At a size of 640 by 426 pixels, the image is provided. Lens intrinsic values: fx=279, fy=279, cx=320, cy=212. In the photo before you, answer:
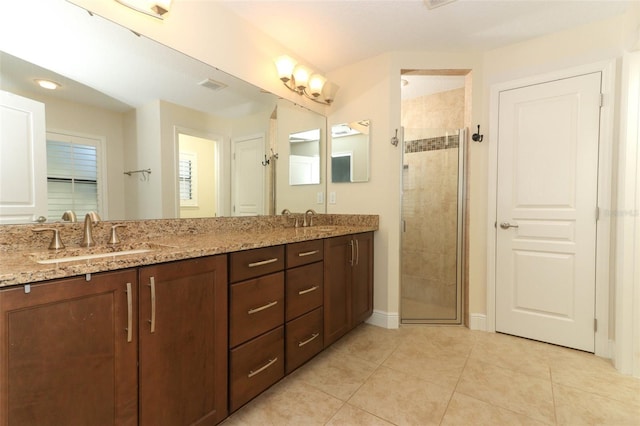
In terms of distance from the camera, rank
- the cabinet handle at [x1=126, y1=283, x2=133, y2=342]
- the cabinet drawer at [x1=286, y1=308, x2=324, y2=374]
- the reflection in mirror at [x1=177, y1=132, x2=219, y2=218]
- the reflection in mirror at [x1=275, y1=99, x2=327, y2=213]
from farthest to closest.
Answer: the reflection in mirror at [x1=275, y1=99, x2=327, y2=213]
the reflection in mirror at [x1=177, y1=132, x2=219, y2=218]
the cabinet drawer at [x1=286, y1=308, x2=324, y2=374]
the cabinet handle at [x1=126, y1=283, x2=133, y2=342]

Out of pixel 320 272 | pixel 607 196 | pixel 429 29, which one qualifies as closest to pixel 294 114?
pixel 429 29

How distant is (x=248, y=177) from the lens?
2125 millimetres

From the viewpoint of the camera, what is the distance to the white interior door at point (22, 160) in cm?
111

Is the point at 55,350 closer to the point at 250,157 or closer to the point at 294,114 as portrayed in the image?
the point at 250,157

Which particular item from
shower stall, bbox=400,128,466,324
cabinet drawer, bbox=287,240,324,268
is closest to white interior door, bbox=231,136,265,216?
cabinet drawer, bbox=287,240,324,268

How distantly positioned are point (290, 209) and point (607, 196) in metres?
2.33

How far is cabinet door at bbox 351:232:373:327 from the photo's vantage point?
2.20 meters

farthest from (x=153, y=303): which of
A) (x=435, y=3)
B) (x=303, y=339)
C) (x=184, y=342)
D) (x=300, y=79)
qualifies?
(x=435, y=3)

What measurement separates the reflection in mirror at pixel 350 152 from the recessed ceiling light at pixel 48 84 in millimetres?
1961

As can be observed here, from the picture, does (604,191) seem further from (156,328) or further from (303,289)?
(156,328)

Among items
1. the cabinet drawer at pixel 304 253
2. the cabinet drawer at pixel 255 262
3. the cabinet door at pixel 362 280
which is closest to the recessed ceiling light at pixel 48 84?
the cabinet drawer at pixel 255 262

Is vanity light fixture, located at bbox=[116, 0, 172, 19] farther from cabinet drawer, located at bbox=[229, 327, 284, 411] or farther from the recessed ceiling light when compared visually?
cabinet drawer, located at bbox=[229, 327, 284, 411]

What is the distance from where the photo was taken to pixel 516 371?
1.79 meters

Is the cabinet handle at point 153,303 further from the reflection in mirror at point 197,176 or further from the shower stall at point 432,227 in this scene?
the shower stall at point 432,227
